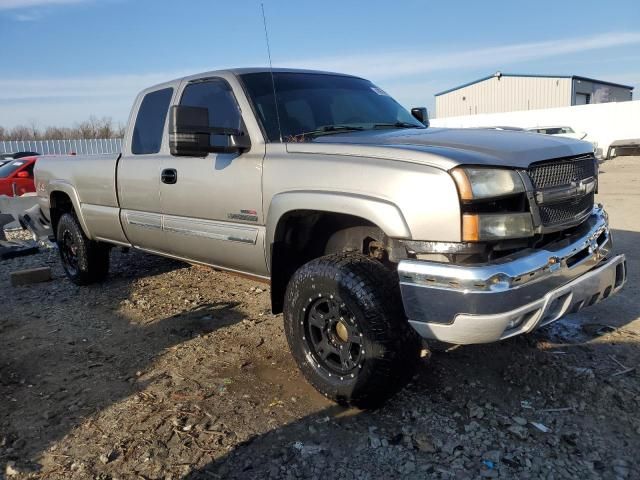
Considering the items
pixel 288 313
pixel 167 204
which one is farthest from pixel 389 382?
pixel 167 204

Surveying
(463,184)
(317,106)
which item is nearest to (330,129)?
(317,106)

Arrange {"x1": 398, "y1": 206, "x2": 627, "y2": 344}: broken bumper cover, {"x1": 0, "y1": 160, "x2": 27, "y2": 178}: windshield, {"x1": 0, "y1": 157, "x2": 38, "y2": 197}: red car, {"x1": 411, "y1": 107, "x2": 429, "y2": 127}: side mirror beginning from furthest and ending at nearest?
{"x1": 0, "y1": 160, "x2": 27, "y2": 178}: windshield, {"x1": 0, "y1": 157, "x2": 38, "y2": 197}: red car, {"x1": 411, "y1": 107, "x2": 429, "y2": 127}: side mirror, {"x1": 398, "y1": 206, "x2": 627, "y2": 344}: broken bumper cover

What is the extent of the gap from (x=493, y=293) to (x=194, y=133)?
205 centimetres

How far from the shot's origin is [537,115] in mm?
30719

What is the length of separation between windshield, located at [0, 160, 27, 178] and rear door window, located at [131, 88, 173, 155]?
9.38 meters

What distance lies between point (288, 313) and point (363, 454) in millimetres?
941

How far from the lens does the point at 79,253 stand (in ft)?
19.2

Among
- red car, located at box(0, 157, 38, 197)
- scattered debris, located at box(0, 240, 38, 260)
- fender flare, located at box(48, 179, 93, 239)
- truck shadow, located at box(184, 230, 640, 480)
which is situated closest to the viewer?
truck shadow, located at box(184, 230, 640, 480)

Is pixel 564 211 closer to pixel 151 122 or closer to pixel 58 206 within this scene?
pixel 151 122

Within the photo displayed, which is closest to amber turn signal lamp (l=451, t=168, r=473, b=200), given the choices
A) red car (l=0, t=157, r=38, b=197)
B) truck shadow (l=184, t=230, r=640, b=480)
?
truck shadow (l=184, t=230, r=640, b=480)

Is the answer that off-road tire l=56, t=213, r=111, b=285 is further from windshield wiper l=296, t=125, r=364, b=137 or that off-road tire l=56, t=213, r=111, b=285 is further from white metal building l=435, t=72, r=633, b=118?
white metal building l=435, t=72, r=633, b=118

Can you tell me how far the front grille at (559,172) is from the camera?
281 cm

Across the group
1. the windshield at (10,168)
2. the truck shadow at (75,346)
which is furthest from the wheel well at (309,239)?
the windshield at (10,168)

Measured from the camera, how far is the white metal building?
3872cm
